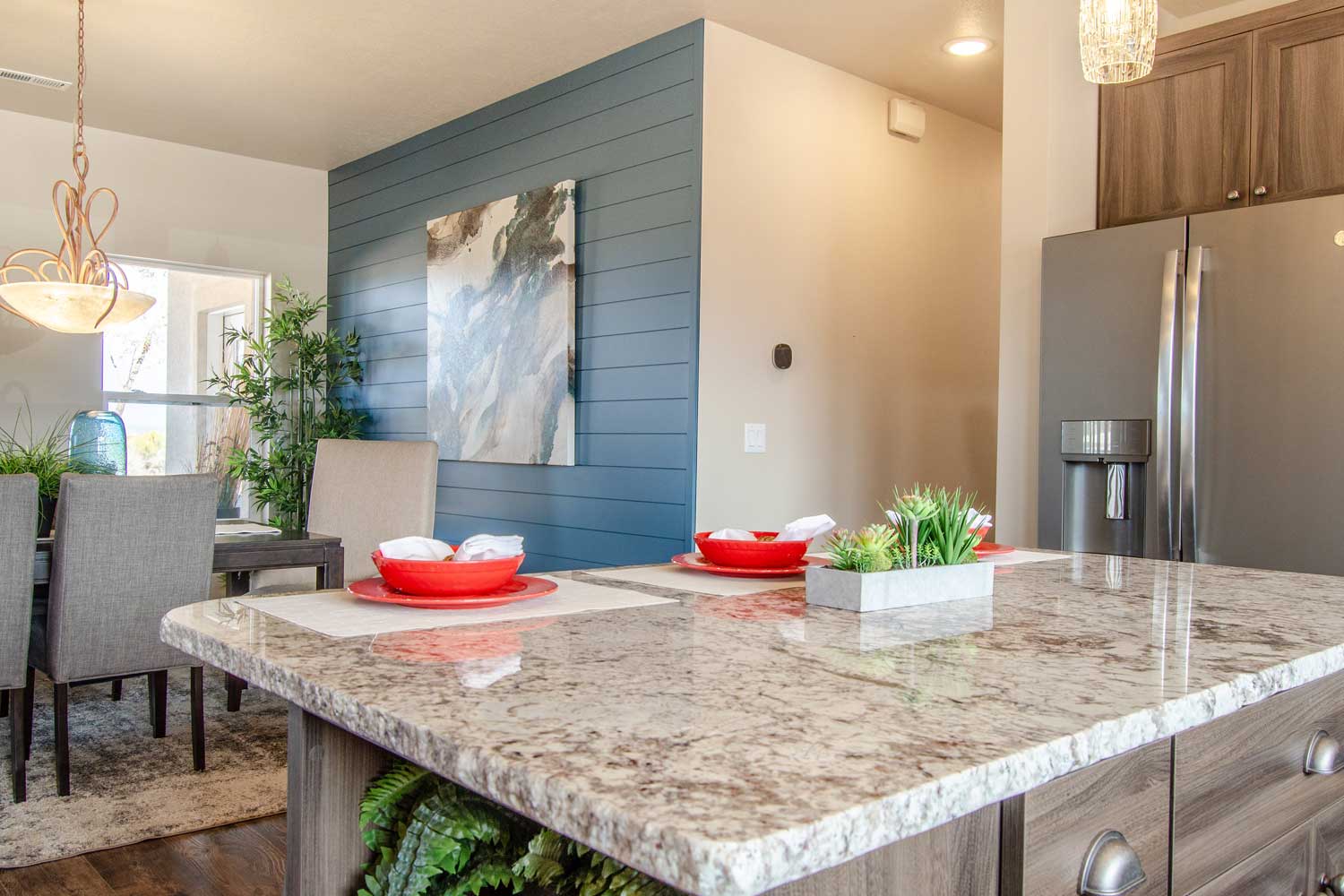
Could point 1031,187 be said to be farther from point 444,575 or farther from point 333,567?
point 444,575

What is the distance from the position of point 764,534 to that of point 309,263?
5.05m

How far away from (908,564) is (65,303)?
10.5 feet

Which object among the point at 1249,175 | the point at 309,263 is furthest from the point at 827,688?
the point at 309,263

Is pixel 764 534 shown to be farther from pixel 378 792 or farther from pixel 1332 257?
pixel 1332 257

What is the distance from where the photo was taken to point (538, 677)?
0.83 meters

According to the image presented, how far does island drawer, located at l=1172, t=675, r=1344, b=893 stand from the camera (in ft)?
2.97

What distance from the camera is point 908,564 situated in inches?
49.7

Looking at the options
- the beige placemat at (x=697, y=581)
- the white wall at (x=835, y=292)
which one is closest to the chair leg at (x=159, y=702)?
the white wall at (x=835, y=292)

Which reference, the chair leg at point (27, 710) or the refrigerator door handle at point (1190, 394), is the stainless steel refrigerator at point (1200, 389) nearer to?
the refrigerator door handle at point (1190, 394)

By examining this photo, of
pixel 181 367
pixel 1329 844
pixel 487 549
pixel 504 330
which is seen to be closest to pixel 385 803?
pixel 487 549

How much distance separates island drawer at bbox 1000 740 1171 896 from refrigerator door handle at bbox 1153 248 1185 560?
2.11 metres

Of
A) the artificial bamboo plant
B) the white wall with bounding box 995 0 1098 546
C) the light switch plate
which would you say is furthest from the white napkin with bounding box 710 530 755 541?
the artificial bamboo plant

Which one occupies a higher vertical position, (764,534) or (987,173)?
(987,173)

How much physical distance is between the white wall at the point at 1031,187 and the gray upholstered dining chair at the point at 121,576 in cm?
250
